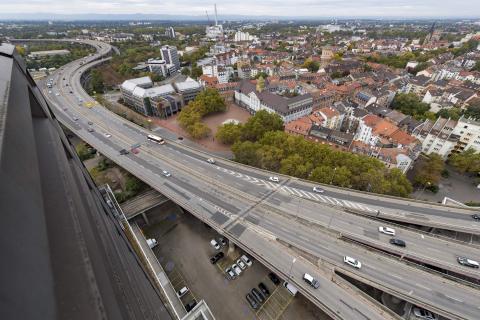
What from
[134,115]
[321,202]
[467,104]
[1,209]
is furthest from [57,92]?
[467,104]

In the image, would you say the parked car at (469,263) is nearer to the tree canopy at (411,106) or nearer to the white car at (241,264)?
the white car at (241,264)

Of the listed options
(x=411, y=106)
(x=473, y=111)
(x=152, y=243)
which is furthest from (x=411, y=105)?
(x=152, y=243)

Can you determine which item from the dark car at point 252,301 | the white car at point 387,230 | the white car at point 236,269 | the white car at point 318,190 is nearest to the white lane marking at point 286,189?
the white car at point 318,190

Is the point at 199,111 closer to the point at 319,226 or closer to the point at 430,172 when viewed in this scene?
the point at 319,226

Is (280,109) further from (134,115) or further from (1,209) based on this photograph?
(1,209)

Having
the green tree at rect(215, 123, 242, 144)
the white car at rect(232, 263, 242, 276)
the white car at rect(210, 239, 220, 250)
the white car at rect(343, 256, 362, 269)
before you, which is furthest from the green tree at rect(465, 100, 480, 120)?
the white car at rect(210, 239, 220, 250)

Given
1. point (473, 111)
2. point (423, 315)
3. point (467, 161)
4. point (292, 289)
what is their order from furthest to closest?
point (473, 111)
point (467, 161)
point (292, 289)
point (423, 315)
